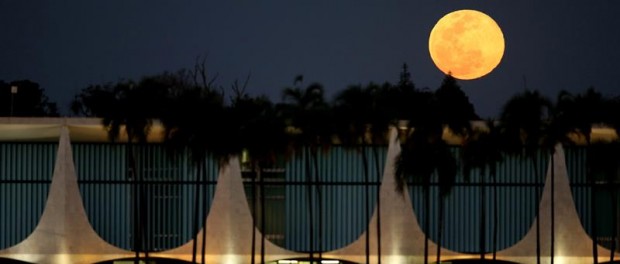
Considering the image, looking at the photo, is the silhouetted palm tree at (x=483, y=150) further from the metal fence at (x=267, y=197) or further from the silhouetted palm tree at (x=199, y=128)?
the silhouetted palm tree at (x=199, y=128)

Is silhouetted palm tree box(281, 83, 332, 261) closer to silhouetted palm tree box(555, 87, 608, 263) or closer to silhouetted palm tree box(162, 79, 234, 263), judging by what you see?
silhouetted palm tree box(162, 79, 234, 263)

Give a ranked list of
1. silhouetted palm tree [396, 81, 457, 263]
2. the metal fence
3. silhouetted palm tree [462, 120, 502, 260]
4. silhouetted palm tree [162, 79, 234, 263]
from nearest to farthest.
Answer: silhouetted palm tree [162, 79, 234, 263]
silhouetted palm tree [396, 81, 457, 263]
silhouetted palm tree [462, 120, 502, 260]
the metal fence

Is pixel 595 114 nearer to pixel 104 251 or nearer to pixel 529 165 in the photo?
pixel 529 165

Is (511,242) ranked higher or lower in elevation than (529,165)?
lower

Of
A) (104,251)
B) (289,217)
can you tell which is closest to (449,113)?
(289,217)

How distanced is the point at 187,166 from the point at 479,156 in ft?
38.5

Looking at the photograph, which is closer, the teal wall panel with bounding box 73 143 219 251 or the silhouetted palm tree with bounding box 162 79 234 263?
the silhouetted palm tree with bounding box 162 79 234 263

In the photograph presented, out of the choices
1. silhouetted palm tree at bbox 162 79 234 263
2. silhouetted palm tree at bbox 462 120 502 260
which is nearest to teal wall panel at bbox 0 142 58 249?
silhouetted palm tree at bbox 162 79 234 263

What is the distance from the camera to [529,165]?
1865 inches

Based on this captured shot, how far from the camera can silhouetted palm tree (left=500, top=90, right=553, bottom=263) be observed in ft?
138

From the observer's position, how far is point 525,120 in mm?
42281

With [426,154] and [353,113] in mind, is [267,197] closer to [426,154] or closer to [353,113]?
[353,113]

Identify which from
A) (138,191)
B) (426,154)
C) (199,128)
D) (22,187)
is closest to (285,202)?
(138,191)

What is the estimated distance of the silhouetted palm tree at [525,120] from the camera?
4219 centimetres
